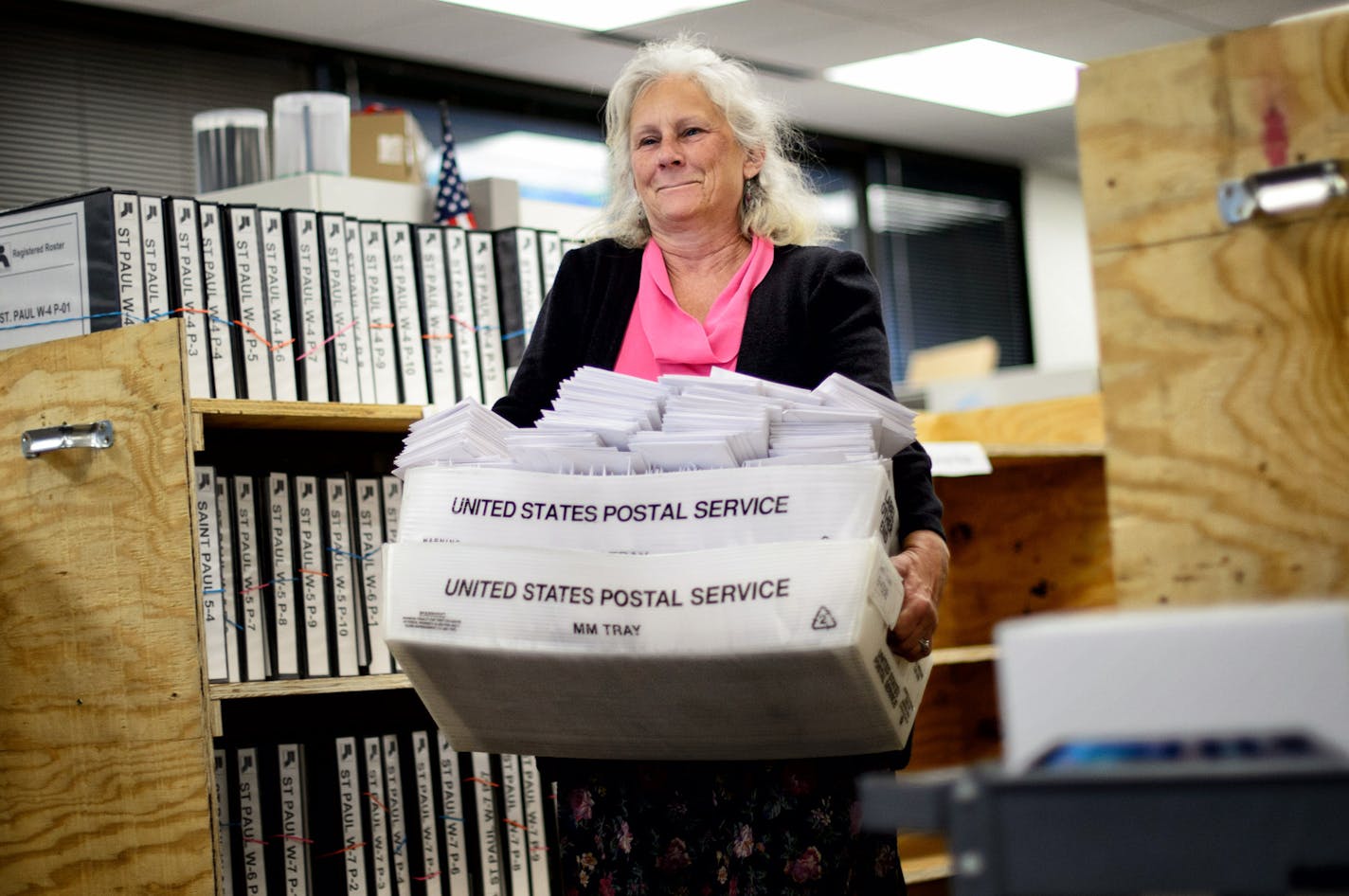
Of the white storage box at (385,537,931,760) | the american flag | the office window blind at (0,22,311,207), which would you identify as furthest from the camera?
the office window blind at (0,22,311,207)

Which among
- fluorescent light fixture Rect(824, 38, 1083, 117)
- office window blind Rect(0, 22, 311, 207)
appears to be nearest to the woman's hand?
office window blind Rect(0, 22, 311, 207)

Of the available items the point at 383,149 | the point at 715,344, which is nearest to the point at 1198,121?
the point at 715,344

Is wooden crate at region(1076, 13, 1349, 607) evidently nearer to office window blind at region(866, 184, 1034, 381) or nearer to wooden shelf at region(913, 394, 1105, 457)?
wooden shelf at region(913, 394, 1105, 457)

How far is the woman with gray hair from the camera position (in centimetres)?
140

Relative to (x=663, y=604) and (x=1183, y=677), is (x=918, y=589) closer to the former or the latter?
(x=663, y=604)

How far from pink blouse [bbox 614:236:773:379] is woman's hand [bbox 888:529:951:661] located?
0.27m

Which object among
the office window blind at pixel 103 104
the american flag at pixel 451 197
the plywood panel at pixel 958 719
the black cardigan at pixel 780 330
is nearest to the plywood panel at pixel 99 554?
the black cardigan at pixel 780 330

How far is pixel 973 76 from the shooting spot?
5613 mm

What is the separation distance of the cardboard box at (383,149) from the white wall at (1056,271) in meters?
5.01

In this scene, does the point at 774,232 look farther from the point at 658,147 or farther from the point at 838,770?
the point at 838,770

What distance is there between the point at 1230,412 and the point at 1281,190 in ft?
0.45

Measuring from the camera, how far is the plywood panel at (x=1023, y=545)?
3090 mm

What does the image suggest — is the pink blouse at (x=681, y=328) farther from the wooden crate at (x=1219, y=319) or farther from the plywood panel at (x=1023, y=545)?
the plywood panel at (x=1023, y=545)

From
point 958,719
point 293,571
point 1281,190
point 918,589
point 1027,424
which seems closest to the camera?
point 1281,190
